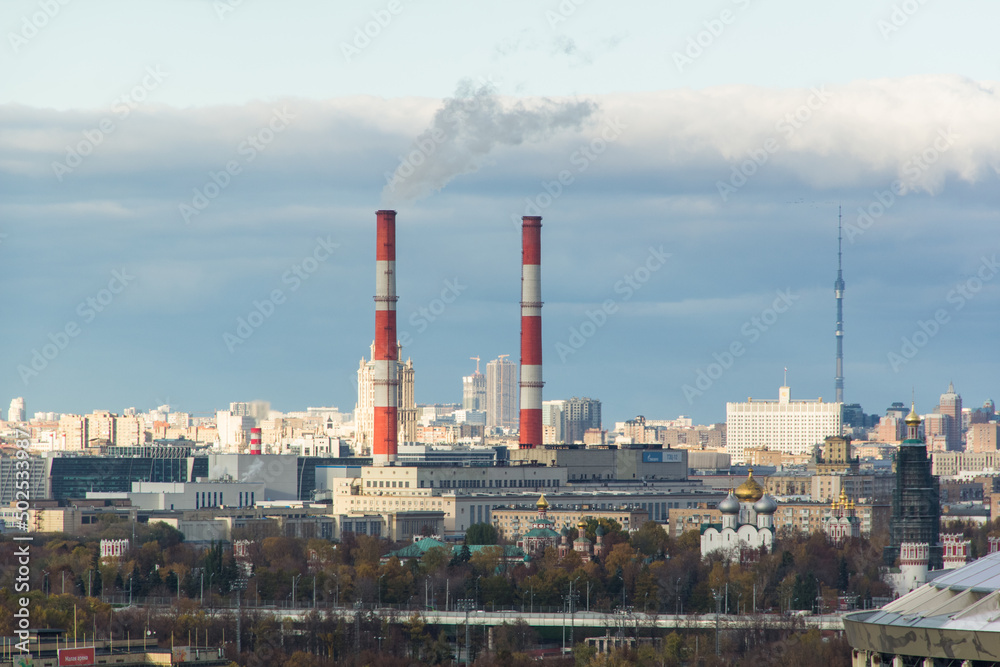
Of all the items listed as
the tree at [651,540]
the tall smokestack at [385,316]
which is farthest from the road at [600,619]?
the tall smokestack at [385,316]

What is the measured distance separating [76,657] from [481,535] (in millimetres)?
57703

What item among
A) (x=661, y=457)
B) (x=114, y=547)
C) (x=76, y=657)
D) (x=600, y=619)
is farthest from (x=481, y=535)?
(x=76, y=657)

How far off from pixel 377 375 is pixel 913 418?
2858 centimetres

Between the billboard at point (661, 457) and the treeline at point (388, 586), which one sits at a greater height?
the billboard at point (661, 457)

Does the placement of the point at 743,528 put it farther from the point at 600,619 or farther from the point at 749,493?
the point at 600,619

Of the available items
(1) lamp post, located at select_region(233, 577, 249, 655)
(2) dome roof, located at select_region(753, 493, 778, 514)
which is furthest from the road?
(2) dome roof, located at select_region(753, 493, 778, 514)

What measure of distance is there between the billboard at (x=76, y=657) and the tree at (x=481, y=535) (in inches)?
2202

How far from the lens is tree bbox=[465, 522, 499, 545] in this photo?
344ft

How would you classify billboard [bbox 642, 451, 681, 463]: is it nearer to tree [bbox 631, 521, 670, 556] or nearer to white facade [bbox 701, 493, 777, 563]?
tree [bbox 631, 521, 670, 556]

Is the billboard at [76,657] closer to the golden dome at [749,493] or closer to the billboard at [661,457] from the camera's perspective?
the golden dome at [749,493]

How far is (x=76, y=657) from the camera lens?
48.4 meters

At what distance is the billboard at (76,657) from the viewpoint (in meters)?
48.2

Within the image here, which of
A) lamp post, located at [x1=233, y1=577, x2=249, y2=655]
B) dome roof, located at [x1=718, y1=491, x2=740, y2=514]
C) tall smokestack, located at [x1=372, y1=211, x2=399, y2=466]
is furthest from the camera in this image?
tall smokestack, located at [x1=372, y1=211, x2=399, y2=466]

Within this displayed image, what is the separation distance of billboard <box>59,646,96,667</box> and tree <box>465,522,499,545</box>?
55.9 meters
